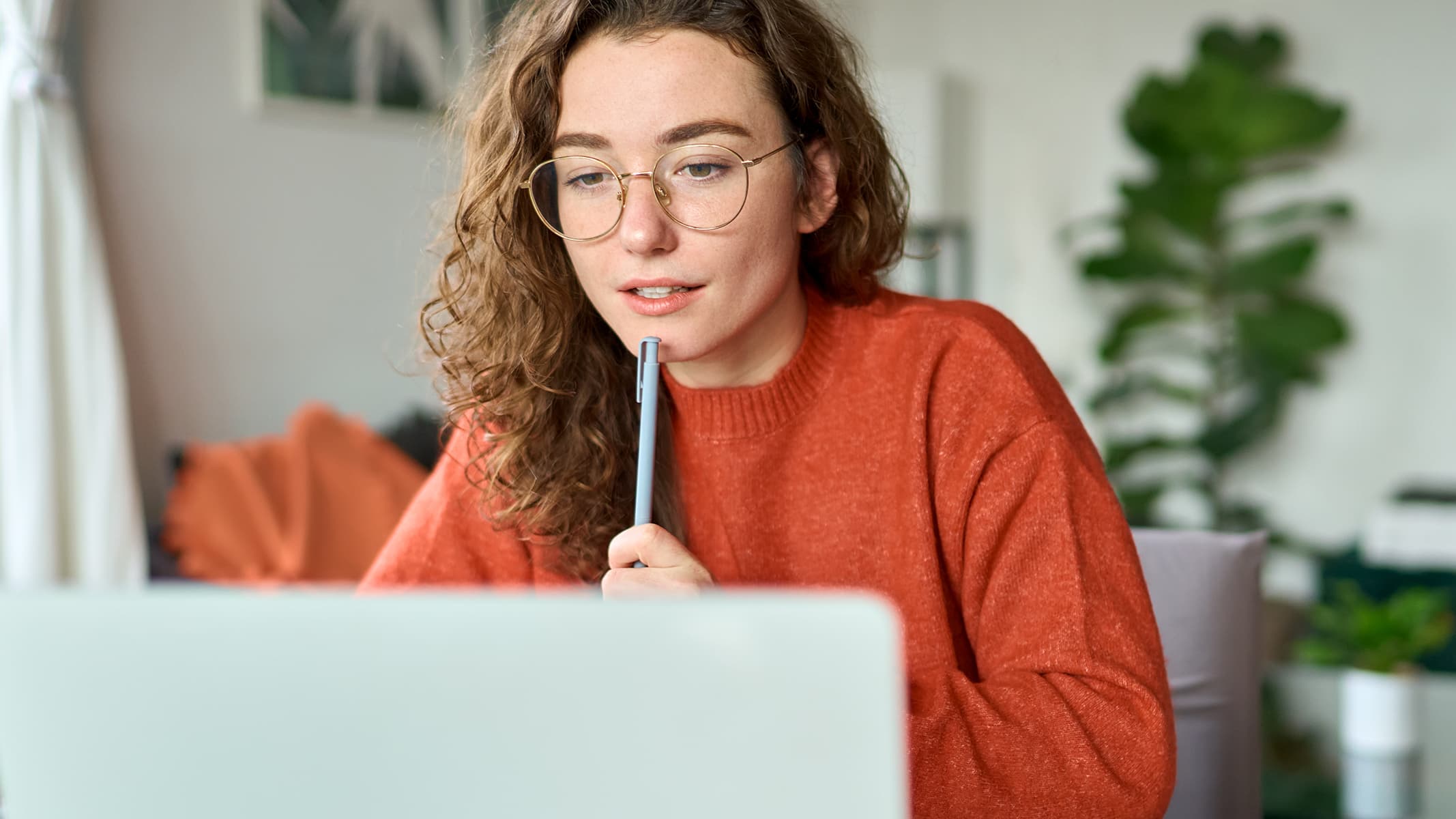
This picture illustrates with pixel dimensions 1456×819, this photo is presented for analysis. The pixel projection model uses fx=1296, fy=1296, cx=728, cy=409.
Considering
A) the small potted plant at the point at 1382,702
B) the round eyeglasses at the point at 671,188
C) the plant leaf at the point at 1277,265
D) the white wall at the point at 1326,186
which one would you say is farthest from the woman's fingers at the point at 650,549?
the plant leaf at the point at 1277,265

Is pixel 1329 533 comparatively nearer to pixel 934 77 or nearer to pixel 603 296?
pixel 934 77

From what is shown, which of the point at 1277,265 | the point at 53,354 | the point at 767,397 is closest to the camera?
the point at 767,397

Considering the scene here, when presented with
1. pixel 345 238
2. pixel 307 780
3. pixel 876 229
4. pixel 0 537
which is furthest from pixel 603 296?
pixel 345 238

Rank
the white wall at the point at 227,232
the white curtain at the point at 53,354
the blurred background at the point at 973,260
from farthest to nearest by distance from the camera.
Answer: the white wall at the point at 227,232 → the blurred background at the point at 973,260 → the white curtain at the point at 53,354

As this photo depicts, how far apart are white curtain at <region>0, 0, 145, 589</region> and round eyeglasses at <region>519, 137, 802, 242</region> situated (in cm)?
205

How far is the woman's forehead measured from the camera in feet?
3.34

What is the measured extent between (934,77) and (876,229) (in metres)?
3.26

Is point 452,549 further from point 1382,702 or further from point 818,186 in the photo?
point 1382,702

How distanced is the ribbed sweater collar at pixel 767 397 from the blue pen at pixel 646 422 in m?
0.15

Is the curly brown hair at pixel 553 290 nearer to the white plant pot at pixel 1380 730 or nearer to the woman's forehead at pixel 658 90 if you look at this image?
the woman's forehead at pixel 658 90

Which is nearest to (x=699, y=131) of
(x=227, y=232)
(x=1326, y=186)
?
(x=227, y=232)

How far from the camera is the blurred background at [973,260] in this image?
2.78 metres

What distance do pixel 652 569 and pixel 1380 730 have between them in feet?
4.26

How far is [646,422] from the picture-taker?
0.99m
